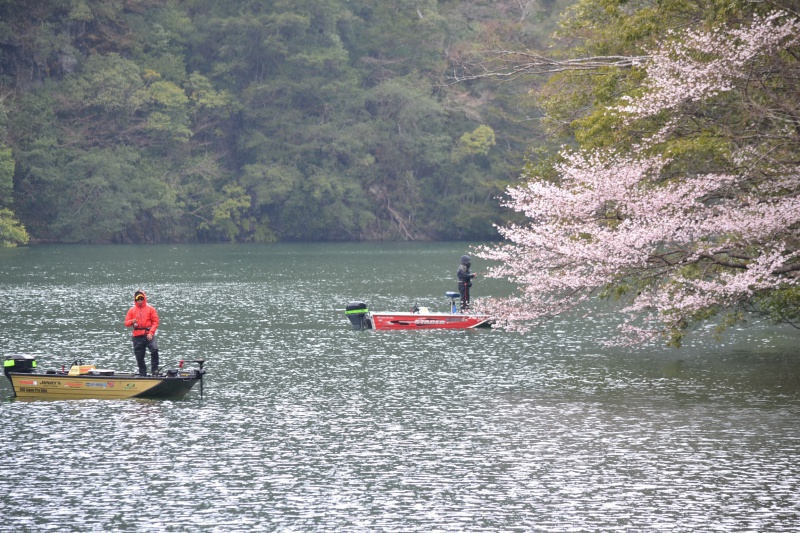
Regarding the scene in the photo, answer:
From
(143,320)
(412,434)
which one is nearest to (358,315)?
(143,320)

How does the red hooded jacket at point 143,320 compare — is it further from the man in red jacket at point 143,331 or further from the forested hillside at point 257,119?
the forested hillside at point 257,119

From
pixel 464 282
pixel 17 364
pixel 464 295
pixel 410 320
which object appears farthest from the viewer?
pixel 464 282

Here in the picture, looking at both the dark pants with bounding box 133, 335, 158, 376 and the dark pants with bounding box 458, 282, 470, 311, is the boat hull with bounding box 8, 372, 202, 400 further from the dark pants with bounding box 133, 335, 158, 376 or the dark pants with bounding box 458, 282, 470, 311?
the dark pants with bounding box 458, 282, 470, 311

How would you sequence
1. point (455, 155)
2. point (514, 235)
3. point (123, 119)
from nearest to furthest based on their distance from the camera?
point (514, 235) < point (123, 119) < point (455, 155)

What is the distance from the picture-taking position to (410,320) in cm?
3844

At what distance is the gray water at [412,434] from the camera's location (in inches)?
682

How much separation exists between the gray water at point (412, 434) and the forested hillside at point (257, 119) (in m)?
56.3

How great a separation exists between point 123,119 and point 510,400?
256 ft

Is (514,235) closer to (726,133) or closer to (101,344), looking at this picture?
(726,133)

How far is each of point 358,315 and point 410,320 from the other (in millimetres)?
1666

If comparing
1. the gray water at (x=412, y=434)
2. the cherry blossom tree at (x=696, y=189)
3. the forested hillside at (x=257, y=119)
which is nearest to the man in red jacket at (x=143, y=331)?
the gray water at (x=412, y=434)

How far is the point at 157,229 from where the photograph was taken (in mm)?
101812

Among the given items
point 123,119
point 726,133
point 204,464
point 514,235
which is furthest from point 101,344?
point 123,119

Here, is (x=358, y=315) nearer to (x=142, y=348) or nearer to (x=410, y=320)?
(x=410, y=320)
